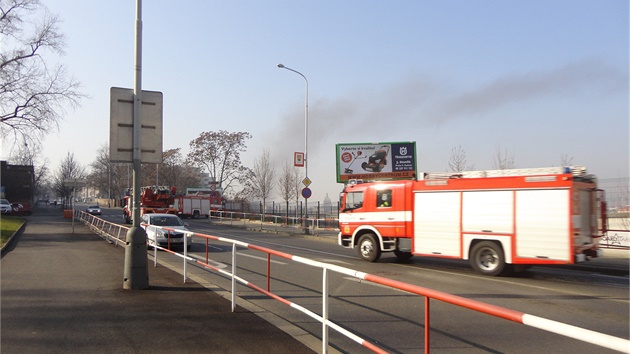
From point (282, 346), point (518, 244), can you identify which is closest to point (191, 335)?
point (282, 346)

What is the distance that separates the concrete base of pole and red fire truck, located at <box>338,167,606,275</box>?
826cm

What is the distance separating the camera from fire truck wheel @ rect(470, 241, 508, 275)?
1214 centimetres

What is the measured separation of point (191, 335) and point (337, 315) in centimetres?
250

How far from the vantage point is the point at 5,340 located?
18.0ft

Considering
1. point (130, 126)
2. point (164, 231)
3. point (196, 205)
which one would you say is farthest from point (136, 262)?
point (196, 205)

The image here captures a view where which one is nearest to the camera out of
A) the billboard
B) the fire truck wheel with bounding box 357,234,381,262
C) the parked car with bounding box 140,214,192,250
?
the fire truck wheel with bounding box 357,234,381,262

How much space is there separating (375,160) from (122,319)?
28453mm

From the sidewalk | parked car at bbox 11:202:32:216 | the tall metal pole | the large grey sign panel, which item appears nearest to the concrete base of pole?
the tall metal pole

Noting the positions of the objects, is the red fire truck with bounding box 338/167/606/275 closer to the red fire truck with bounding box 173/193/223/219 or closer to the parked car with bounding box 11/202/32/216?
the red fire truck with bounding box 173/193/223/219

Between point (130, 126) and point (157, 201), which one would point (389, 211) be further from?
point (157, 201)

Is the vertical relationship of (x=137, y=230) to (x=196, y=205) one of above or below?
above

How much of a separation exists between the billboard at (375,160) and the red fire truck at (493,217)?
17.6 meters

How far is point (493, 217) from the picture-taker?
1230 cm

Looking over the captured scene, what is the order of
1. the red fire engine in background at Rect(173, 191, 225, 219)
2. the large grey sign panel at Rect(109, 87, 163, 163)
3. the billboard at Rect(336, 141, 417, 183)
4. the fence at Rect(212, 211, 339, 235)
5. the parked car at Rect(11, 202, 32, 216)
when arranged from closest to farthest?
the large grey sign panel at Rect(109, 87, 163, 163)
the billboard at Rect(336, 141, 417, 183)
the fence at Rect(212, 211, 339, 235)
the red fire engine in background at Rect(173, 191, 225, 219)
the parked car at Rect(11, 202, 32, 216)
